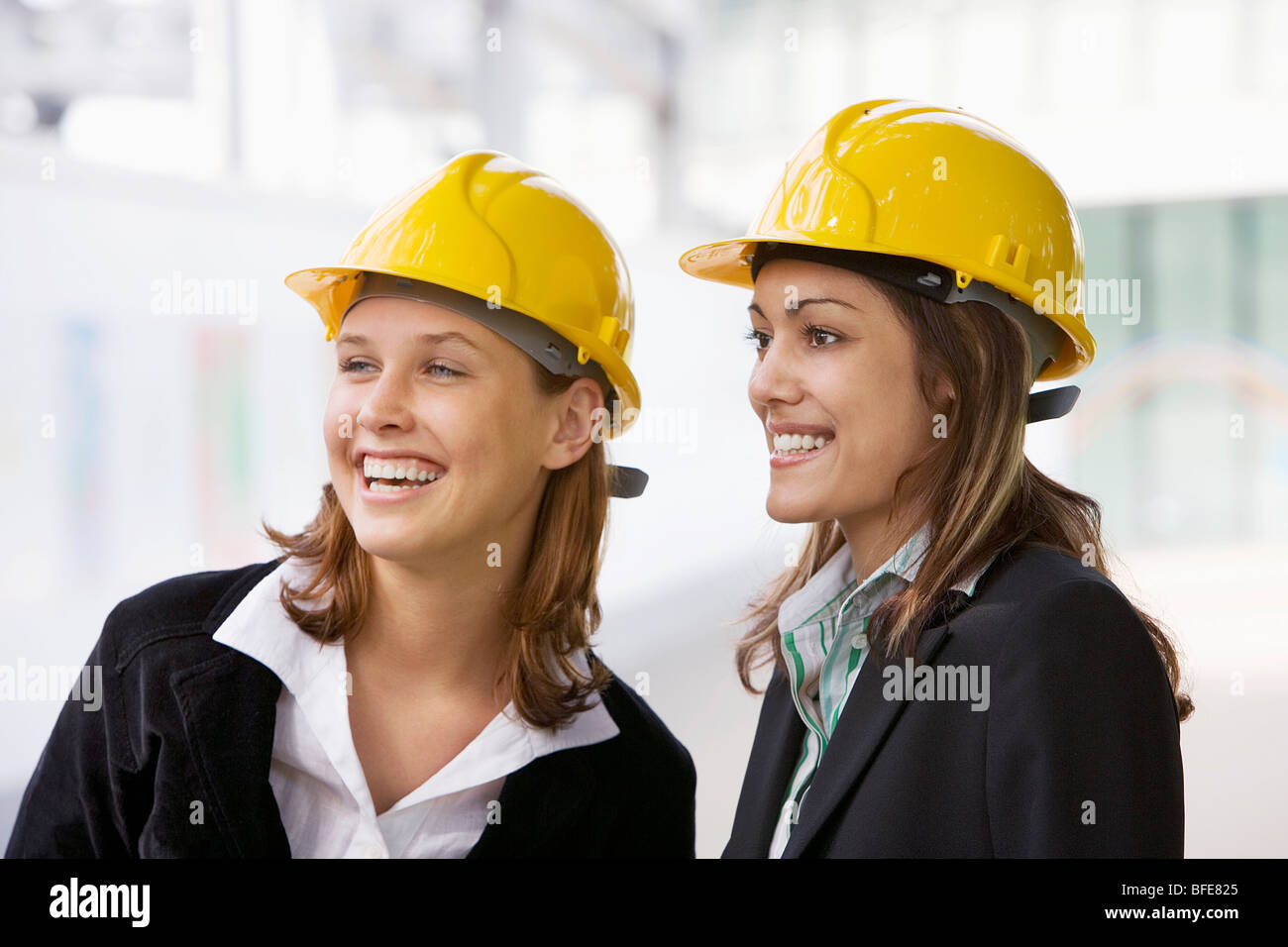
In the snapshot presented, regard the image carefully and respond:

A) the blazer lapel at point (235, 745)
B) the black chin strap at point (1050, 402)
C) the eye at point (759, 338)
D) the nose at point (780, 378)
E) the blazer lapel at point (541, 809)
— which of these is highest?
the eye at point (759, 338)

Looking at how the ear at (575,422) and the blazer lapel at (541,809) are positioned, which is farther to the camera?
the ear at (575,422)

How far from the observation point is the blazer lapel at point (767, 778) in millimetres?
2016

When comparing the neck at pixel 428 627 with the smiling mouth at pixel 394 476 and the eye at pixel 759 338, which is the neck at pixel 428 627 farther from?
the eye at pixel 759 338

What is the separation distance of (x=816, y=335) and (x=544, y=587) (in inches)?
30.5

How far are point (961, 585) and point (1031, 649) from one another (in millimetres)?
223

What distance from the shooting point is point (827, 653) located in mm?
2041

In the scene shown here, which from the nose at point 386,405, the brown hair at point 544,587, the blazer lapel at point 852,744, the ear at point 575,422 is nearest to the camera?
the blazer lapel at point 852,744

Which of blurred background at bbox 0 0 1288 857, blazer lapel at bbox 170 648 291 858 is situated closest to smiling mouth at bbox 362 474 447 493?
blazer lapel at bbox 170 648 291 858

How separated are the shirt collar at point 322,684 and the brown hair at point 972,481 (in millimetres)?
688

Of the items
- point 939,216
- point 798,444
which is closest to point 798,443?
point 798,444

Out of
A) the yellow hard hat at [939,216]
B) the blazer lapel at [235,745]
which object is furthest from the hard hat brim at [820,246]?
the blazer lapel at [235,745]

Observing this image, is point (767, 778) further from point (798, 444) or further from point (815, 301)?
point (815, 301)

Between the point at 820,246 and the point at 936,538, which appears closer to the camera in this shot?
the point at 936,538
